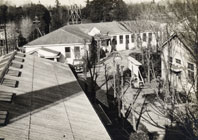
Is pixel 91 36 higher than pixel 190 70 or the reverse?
higher

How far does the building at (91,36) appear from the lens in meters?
33.8

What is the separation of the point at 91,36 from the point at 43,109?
101ft

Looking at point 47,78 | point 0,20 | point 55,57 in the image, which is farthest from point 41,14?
point 47,78

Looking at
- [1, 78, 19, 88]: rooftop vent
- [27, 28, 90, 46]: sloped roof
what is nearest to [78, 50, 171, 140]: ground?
[1, 78, 19, 88]: rooftop vent

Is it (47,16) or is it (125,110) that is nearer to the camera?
(125,110)

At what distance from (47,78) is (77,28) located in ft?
97.4

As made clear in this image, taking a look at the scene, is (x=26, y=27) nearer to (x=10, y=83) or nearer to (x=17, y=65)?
(x=17, y=65)

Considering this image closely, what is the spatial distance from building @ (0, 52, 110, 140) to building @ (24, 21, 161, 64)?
49.9 ft

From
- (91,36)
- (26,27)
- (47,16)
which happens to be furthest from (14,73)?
(47,16)

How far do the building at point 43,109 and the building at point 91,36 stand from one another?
15.2 m

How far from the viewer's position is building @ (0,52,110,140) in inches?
297

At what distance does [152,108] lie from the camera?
59.8ft

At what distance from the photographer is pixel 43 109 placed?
9258 millimetres

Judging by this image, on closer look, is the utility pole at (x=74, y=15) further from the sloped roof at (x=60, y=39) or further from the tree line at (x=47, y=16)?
the sloped roof at (x=60, y=39)
